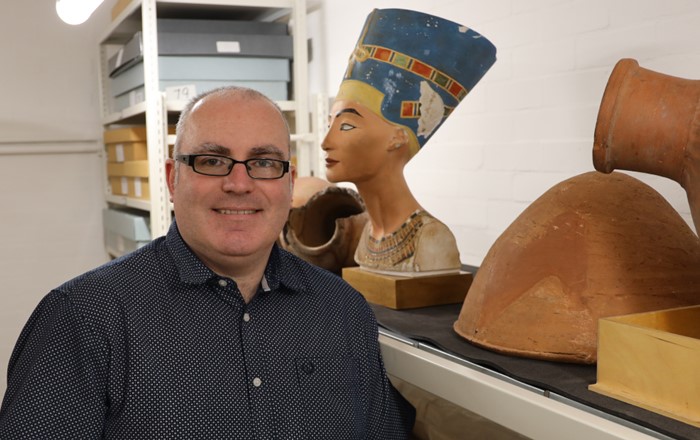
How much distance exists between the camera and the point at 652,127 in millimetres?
939

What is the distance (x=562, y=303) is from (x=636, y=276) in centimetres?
11

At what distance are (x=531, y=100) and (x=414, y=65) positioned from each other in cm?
A: 49

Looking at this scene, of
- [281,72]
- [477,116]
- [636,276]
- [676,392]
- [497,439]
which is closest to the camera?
[676,392]

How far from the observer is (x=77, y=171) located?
3.42 metres

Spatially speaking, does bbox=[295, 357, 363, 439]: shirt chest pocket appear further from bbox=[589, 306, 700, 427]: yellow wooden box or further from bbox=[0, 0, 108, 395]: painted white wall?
bbox=[0, 0, 108, 395]: painted white wall

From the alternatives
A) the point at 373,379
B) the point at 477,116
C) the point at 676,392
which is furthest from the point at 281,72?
the point at 676,392

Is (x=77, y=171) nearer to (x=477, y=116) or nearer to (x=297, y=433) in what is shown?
(x=477, y=116)

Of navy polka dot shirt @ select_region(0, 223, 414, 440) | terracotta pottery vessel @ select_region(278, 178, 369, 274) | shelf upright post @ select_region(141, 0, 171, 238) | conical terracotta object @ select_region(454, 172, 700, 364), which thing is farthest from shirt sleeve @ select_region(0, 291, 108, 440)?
shelf upright post @ select_region(141, 0, 171, 238)

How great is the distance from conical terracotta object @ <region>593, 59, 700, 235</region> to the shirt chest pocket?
1.64 ft

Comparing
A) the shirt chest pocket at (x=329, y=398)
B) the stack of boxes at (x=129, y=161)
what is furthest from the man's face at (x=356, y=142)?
the stack of boxes at (x=129, y=161)

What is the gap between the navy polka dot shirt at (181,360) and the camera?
3.22ft

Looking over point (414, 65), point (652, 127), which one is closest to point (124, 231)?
point (414, 65)

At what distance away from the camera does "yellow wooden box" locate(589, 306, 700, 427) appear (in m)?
0.85

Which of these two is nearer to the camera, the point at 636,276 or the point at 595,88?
the point at 636,276
